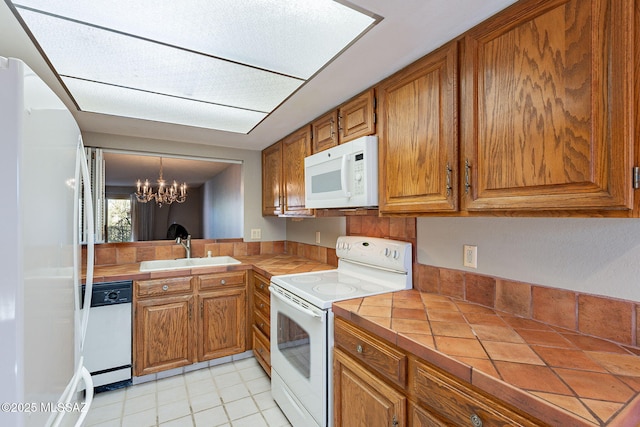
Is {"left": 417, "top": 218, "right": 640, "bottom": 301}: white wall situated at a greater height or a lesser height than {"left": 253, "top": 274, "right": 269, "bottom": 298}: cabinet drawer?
greater

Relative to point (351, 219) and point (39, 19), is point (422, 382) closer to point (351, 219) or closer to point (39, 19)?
point (351, 219)

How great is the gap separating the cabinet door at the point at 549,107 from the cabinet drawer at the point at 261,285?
5.51 ft

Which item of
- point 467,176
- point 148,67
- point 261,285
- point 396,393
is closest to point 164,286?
point 261,285

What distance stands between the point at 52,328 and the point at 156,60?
1.23 metres

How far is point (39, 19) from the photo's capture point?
3.66 feet

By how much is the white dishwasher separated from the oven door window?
1.23 m

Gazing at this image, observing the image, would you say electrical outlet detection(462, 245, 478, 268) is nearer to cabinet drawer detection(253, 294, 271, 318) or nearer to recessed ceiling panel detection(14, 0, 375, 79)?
recessed ceiling panel detection(14, 0, 375, 79)

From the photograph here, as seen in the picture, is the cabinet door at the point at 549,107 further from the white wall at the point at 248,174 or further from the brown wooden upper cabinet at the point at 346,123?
the white wall at the point at 248,174

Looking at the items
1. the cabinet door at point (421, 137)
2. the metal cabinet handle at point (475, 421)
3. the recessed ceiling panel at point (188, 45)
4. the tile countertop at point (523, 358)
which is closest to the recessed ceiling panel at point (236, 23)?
the recessed ceiling panel at point (188, 45)

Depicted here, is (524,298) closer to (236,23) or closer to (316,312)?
(316,312)

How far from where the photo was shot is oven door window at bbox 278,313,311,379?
1661 millimetres

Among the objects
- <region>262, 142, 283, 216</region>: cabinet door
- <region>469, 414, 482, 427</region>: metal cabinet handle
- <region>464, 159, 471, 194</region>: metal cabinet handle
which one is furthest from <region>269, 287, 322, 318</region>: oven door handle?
<region>262, 142, 283, 216</region>: cabinet door

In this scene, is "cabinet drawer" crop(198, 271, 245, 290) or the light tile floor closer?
the light tile floor

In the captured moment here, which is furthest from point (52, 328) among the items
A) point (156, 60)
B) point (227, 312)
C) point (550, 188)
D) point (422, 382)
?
point (227, 312)
